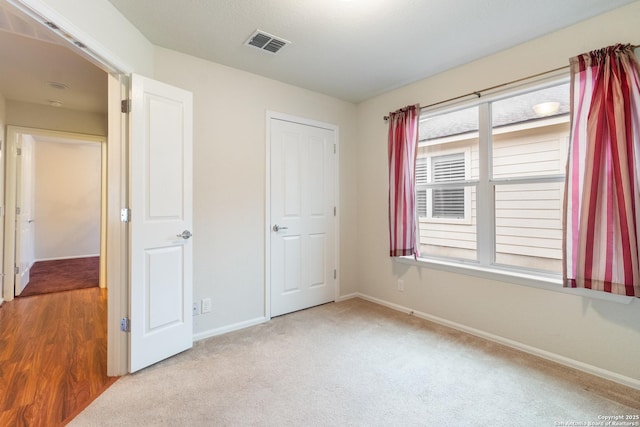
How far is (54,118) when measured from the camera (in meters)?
3.89

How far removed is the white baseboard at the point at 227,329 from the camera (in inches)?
103

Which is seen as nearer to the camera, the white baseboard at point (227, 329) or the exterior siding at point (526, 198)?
the exterior siding at point (526, 198)

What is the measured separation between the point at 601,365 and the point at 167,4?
149 inches

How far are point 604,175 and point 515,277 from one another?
0.95m

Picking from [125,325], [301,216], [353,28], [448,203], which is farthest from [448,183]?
[125,325]

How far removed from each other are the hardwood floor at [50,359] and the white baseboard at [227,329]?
26.9 inches

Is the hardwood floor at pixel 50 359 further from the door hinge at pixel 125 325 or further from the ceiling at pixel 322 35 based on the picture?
the ceiling at pixel 322 35

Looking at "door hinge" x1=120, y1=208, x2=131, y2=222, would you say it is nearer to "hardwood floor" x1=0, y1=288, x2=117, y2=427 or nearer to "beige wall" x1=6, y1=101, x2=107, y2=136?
"hardwood floor" x1=0, y1=288, x2=117, y2=427

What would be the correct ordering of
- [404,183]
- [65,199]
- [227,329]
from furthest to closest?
[65,199], [404,183], [227,329]

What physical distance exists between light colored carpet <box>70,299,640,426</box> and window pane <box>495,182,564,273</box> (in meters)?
0.76

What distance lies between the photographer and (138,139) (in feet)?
6.90

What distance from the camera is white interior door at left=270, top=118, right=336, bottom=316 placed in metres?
3.15

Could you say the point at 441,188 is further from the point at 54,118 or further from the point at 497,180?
the point at 54,118

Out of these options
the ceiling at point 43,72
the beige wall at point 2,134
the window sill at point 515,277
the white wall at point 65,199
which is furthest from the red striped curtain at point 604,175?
the white wall at point 65,199
